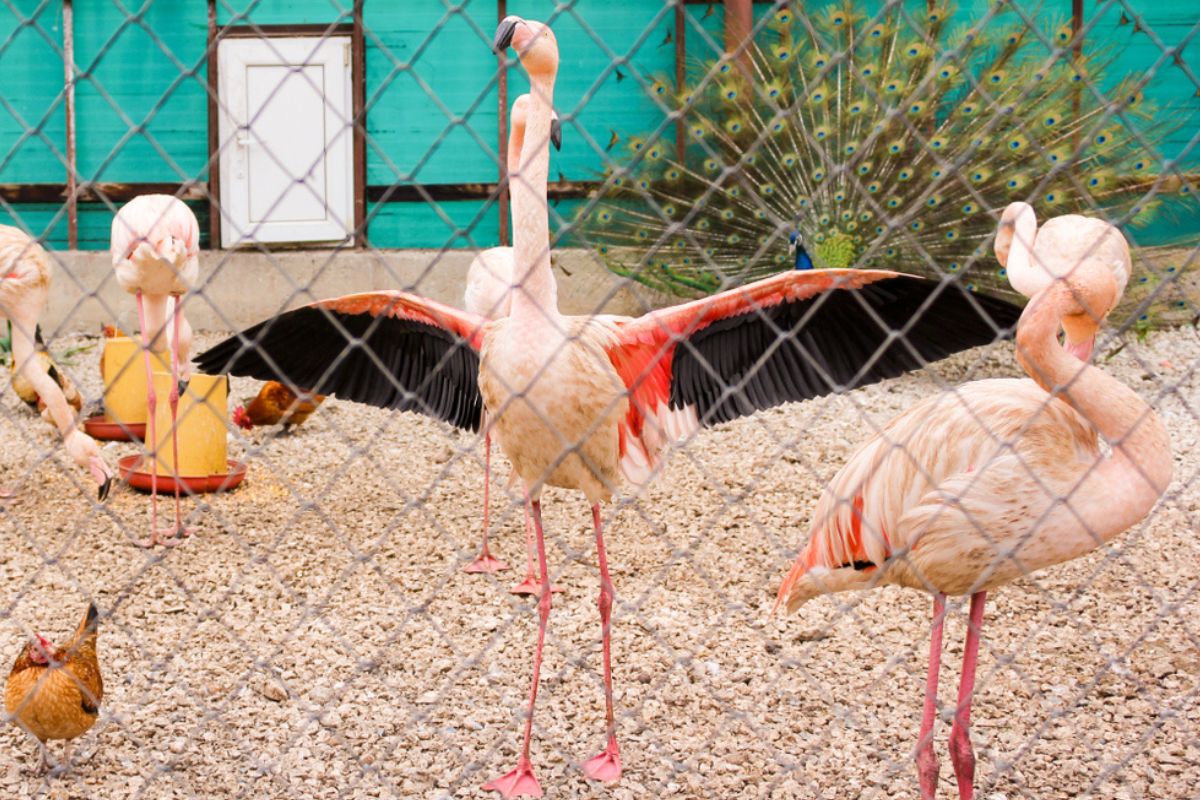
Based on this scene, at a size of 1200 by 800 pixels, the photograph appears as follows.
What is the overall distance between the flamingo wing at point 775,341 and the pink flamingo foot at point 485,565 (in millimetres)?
1388

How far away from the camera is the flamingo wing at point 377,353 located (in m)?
3.72

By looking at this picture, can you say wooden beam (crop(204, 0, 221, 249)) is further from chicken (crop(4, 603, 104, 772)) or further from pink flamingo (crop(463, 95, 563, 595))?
chicken (crop(4, 603, 104, 772))

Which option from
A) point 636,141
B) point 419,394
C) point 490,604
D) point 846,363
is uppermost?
point 636,141

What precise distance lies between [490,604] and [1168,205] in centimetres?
580

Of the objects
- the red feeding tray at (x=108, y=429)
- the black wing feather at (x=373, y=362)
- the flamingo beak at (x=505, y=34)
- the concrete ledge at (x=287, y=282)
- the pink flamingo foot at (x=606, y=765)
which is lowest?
the pink flamingo foot at (x=606, y=765)

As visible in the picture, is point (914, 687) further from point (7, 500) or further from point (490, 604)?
point (7, 500)

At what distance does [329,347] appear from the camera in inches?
156

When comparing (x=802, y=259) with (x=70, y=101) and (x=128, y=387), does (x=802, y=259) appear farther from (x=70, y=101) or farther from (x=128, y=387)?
(x=70, y=101)

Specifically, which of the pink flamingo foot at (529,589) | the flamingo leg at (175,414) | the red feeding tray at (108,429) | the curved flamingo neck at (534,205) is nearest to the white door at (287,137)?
the red feeding tray at (108,429)

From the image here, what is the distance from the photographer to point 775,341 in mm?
3381

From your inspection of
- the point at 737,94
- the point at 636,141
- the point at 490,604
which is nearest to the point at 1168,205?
the point at 737,94

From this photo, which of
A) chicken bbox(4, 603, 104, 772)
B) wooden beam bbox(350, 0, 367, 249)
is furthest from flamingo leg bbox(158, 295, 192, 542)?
wooden beam bbox(350, 0, 367, 249)

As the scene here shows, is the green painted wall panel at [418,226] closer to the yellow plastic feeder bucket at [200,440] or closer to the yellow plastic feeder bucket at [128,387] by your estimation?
the yellow plastic feeder bucket at [128,387]

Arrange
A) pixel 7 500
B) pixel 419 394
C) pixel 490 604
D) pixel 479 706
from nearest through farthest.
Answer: pixel 479 706
pixel 419 394
pixel 490 604
pixel 7 500
